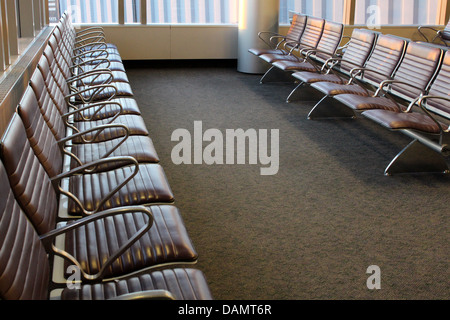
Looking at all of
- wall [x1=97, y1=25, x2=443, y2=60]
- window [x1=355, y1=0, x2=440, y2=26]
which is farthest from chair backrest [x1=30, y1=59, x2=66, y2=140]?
window [x1=355, y1=0, x2=440, y2=26]

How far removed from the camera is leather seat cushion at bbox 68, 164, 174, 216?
8.77 feet

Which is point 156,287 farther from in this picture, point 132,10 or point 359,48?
point 132,10

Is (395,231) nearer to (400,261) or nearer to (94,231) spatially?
(400,261)

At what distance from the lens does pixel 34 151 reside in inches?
101

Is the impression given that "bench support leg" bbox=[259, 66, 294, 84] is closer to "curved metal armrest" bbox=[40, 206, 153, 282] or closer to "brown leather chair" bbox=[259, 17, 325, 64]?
"brown leather chair" bbox=[259, 17, 325, 64]

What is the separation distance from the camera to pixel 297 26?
8086mm

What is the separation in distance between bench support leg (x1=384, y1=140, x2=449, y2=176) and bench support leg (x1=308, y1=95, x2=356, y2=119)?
179cm

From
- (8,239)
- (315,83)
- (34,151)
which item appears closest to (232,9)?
(315,83)

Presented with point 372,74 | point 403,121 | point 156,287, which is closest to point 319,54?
point 372,74

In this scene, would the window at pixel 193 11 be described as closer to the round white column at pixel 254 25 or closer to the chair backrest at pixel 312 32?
the round white column at pixel 254 25

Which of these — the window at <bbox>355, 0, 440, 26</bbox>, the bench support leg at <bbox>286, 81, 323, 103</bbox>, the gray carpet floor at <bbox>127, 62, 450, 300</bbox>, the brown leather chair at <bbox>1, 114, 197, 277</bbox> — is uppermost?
the window at <bbox>355, 0, 440, 26</bbox>

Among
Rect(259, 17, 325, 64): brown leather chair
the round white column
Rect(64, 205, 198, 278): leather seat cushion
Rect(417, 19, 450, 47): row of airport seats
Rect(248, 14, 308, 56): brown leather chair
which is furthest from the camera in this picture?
Rect(417, 19, 450, 47): row of airport seats
